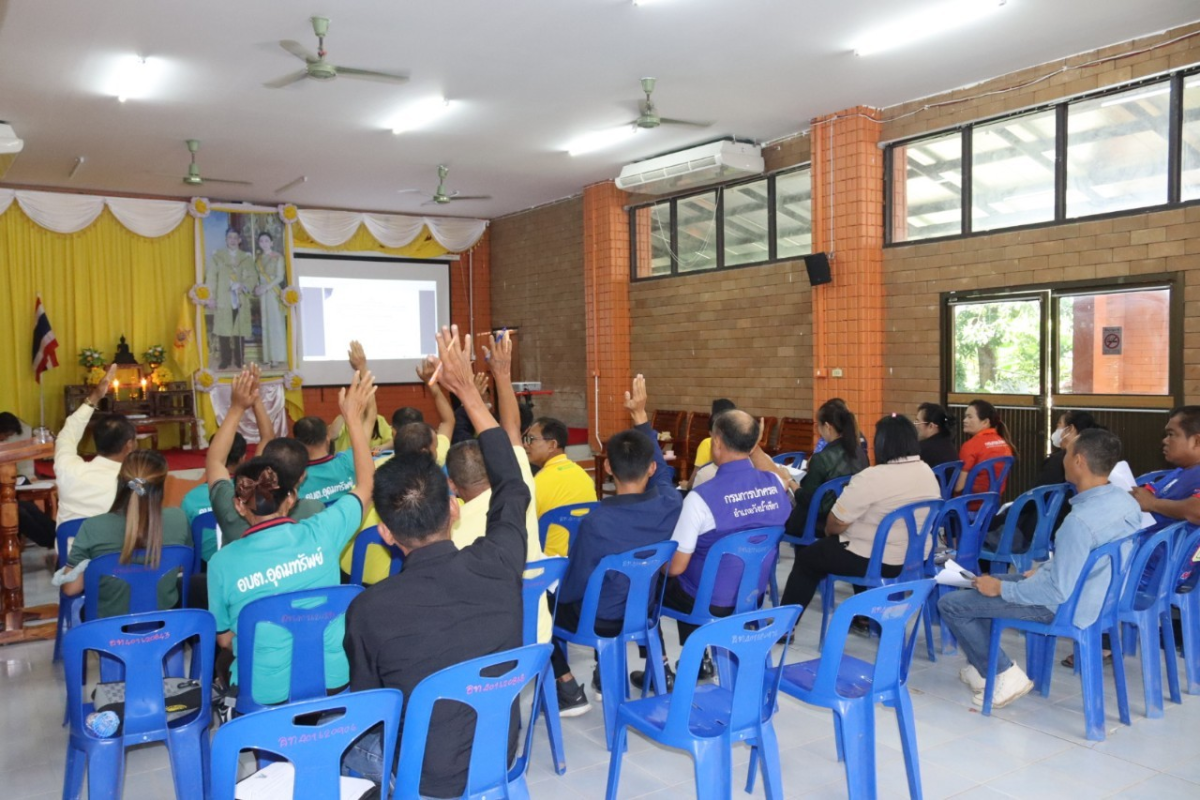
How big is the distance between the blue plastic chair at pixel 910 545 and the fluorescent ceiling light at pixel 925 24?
3566 millimetres

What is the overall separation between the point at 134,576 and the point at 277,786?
1582 millimetres

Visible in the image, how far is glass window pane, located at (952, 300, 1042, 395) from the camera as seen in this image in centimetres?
696

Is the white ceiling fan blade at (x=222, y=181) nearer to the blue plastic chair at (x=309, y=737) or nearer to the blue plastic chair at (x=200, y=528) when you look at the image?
the blue plastic chair at (x=200, y=528)

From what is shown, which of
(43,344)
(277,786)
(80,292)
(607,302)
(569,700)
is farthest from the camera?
(607,302)

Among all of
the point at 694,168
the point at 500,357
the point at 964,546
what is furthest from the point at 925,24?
the point at 500,357

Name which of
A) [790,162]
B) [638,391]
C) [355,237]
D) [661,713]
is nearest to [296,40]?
[638,391]

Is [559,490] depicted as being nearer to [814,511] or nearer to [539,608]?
[539,608]

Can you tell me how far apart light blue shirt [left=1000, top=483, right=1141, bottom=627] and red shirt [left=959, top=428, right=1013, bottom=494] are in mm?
2080

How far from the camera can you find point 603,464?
9.16 meters

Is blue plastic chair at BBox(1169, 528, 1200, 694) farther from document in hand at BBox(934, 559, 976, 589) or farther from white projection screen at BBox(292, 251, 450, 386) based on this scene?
white projection screen at BBox(292, 251, 450, 386)

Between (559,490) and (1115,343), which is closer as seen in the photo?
(559,490)

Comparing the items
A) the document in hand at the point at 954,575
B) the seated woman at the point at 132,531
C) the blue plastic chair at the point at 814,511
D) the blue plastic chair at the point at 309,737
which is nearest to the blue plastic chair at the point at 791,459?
the blue plastic chair at the point at 814,511

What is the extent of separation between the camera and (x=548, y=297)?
1236 cm

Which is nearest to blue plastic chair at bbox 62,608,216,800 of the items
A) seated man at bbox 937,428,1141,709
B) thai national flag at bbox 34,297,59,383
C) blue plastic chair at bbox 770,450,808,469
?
seated man at bbox 937,428,1141,709
